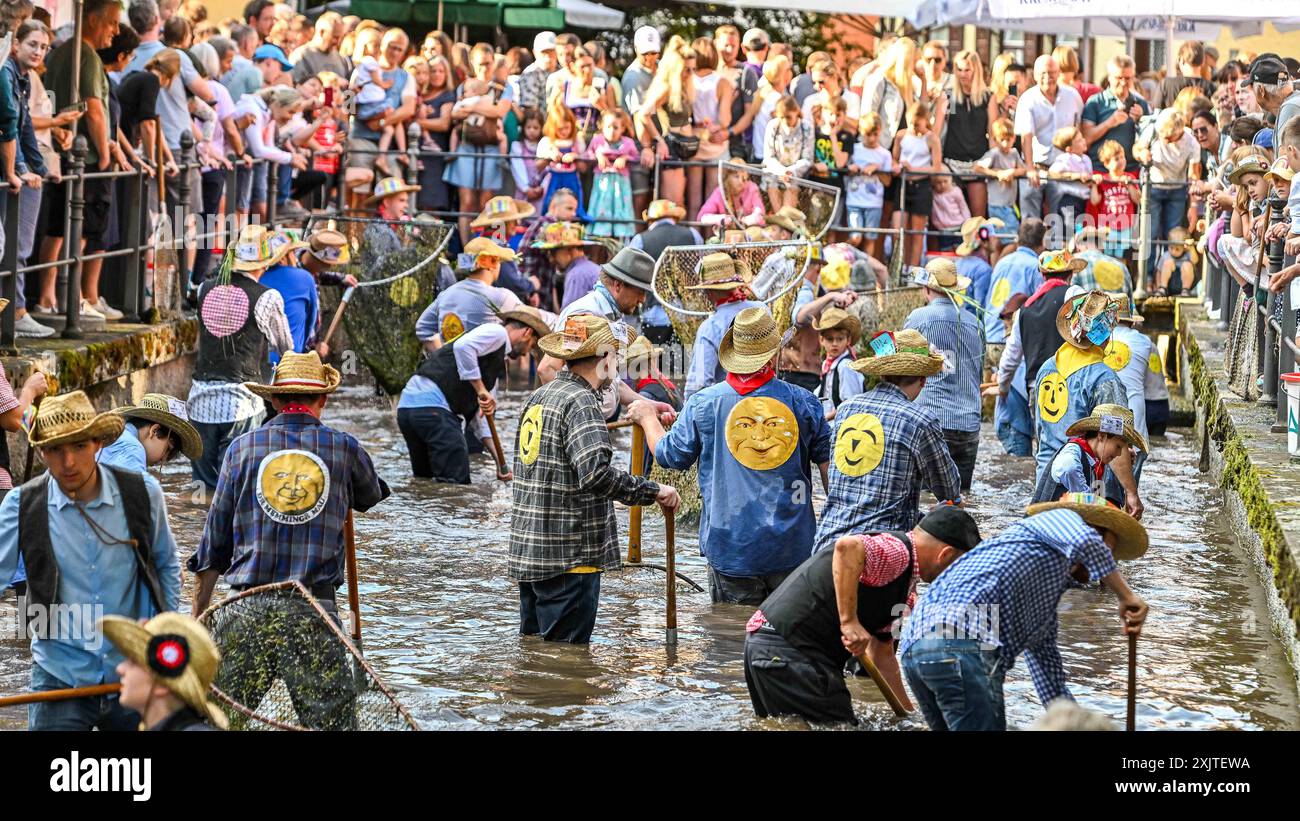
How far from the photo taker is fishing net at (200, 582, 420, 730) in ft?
21.7

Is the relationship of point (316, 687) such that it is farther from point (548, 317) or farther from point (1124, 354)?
point (548, 317)

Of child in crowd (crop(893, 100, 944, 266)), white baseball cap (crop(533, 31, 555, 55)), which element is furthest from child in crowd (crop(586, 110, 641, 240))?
child in crowd (crop(893, 100, 944, 266))

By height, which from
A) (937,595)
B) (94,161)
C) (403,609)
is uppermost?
(94,161)

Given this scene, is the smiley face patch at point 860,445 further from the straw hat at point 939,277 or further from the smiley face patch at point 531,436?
the straw hat at point 939,277

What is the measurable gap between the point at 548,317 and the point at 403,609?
4.26 m

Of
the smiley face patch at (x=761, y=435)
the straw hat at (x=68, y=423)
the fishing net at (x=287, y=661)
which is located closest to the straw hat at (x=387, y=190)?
the smiley face patch at (x=761, y=435)

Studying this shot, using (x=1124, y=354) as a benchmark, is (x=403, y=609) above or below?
below

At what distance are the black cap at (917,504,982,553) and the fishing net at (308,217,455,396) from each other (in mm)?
8851

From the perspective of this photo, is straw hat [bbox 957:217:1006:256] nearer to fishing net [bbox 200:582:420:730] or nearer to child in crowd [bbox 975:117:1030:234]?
child in crowd [bbox 975:117:1030:234]

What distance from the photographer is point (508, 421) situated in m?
15.6

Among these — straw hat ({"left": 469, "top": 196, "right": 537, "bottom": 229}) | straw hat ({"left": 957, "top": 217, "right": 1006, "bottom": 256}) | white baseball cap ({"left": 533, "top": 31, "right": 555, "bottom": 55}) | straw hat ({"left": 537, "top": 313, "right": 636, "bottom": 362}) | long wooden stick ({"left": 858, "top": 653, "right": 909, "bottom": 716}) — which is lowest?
long wooden stick ({"left": 858, "top": 653, "right": 909, "bottom": 716})

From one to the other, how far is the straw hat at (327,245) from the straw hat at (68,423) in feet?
24.3

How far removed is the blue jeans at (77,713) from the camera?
6465 mm
